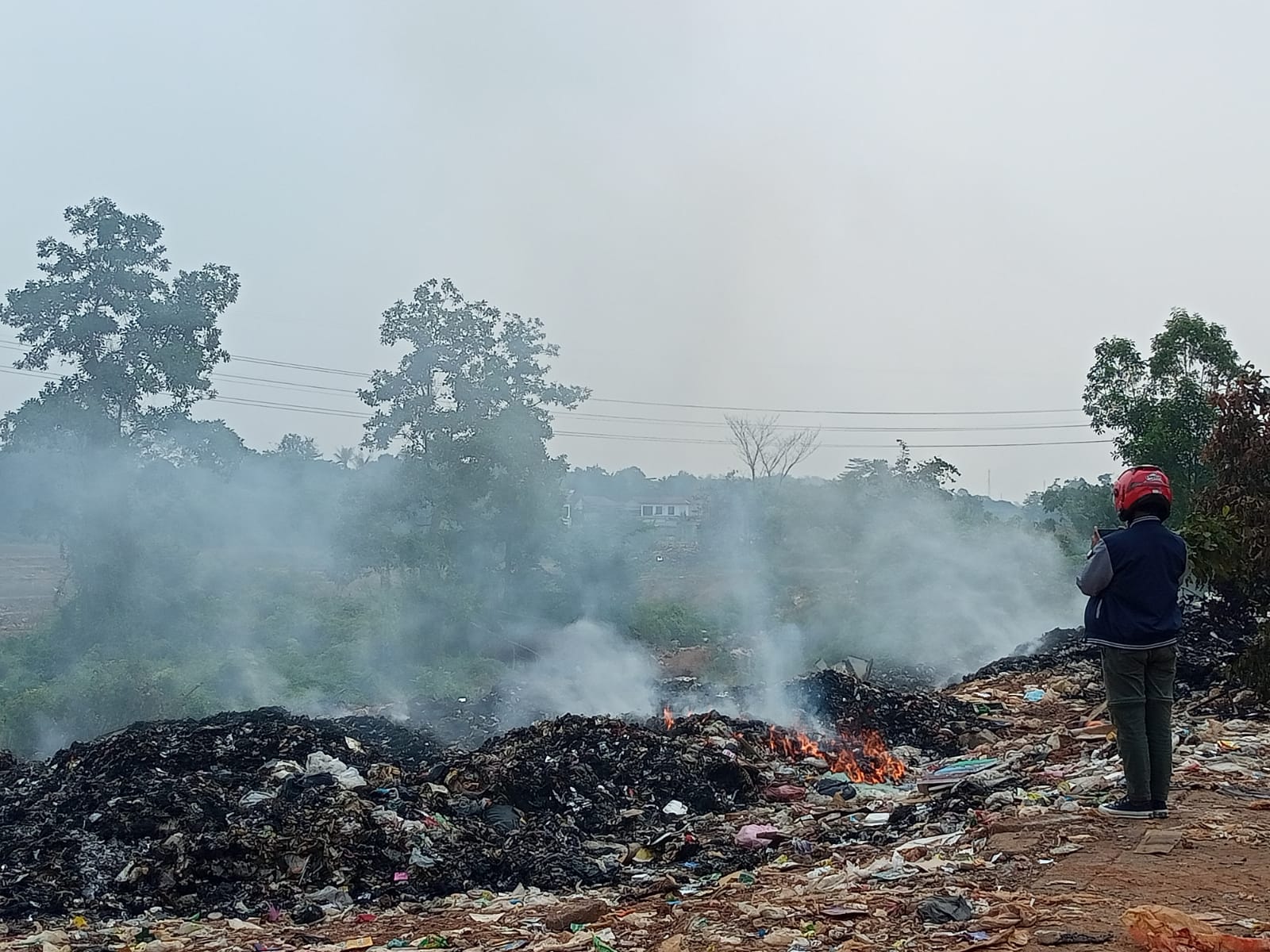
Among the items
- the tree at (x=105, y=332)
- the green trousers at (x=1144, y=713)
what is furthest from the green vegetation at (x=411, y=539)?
the green trousers at (x=1144, y=713)

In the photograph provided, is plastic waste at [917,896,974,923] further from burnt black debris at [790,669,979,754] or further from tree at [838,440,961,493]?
tree at [838,440,961,493]

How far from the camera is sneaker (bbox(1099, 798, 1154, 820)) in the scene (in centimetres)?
497

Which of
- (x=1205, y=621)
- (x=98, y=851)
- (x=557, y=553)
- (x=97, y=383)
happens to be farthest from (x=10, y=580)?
(x=1205, y=621)

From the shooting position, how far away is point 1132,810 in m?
5.00

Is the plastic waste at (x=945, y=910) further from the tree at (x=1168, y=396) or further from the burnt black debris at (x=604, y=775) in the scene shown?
the tree at (x=1168, y=396)

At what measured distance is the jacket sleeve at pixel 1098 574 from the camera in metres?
4.95

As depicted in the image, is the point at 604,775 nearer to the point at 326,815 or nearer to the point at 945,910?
the point at 326,815

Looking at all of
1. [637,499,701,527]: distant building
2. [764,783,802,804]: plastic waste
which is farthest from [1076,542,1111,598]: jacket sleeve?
[637,499,701,527]: distant building

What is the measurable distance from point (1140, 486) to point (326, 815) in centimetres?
Answer: 557

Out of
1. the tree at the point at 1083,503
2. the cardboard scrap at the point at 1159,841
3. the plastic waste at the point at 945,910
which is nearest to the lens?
the plastic waste at the point at 945,910

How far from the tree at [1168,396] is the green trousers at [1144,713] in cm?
1273

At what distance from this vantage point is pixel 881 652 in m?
22.3

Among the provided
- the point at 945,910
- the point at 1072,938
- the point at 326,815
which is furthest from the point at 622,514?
the point at 1072,938

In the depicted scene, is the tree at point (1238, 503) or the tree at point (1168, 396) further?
the tree at point (1168, 396)
